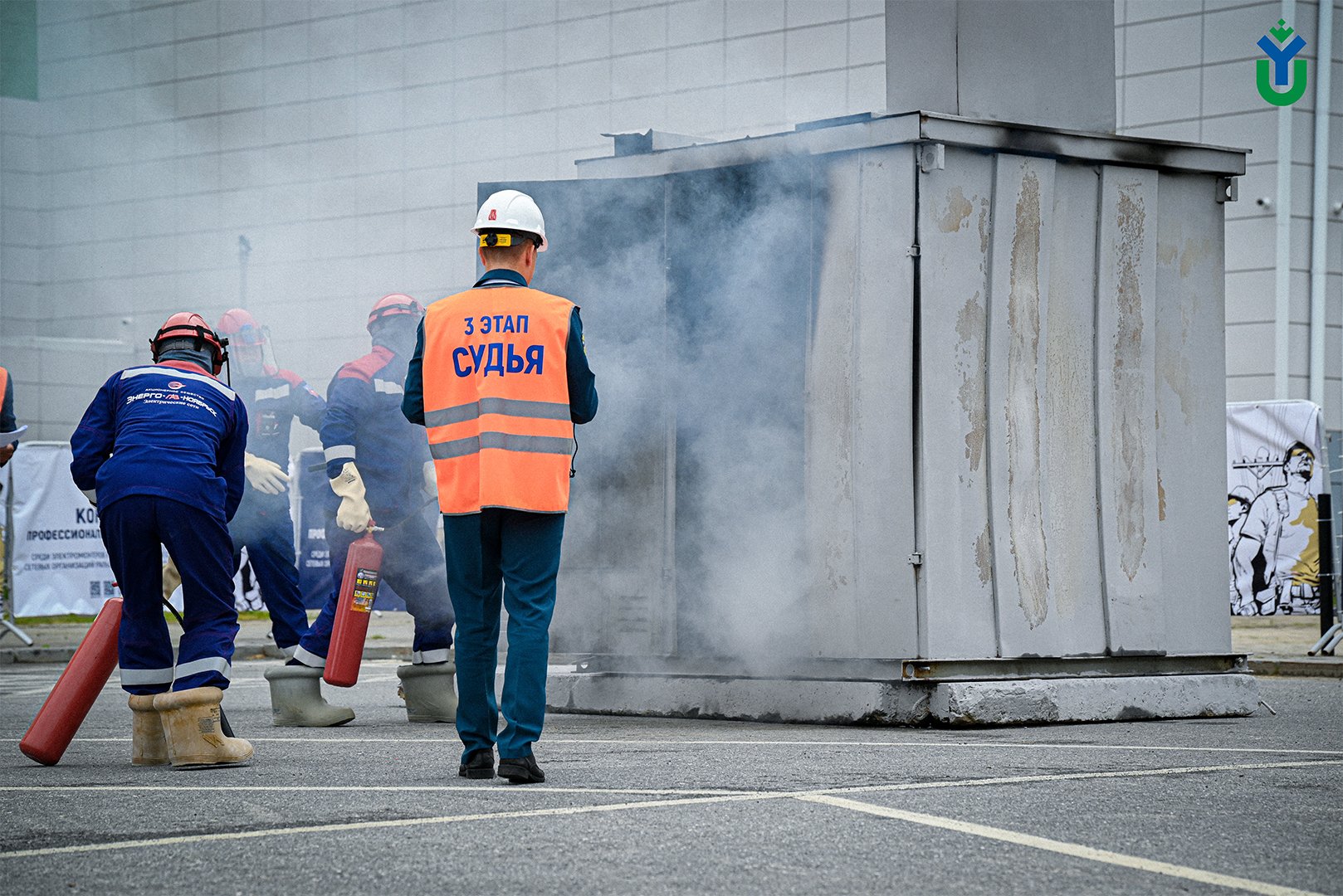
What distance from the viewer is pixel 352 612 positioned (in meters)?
6.81

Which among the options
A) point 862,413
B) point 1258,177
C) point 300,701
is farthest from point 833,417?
point 1258,177

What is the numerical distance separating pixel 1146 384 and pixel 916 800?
3395 millimetres

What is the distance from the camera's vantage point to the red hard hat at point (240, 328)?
7.96 metres

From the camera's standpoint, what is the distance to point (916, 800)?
4199 millimetres

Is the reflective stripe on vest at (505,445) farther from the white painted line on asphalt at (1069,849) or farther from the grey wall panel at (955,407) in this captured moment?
the grey wall panel at (955,407)

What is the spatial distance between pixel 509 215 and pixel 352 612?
2380 mm

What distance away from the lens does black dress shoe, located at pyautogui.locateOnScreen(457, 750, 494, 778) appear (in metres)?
4.81

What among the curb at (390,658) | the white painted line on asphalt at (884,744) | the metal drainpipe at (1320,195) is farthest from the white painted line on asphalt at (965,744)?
the metal drainpipe at (1320,195)

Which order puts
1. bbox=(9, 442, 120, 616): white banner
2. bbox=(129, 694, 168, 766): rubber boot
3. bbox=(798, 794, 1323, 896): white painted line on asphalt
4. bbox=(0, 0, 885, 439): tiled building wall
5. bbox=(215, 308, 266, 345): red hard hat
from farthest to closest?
1. bbox=(9, 442, 120, 616): white banner
2. bbox=(215, 308, 266, 345): red hard hat
3. bbox=(0, 0, 885, 439): tiled building wall
4. bbox=(129, 694, 168, 766): rubber boot
5. bbox=(798, 794, 1323, 896): white painted line on asphalt

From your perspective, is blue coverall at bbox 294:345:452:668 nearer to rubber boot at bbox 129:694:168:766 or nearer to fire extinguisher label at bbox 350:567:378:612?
fire extinguisher label at bbox 350:567:378:612

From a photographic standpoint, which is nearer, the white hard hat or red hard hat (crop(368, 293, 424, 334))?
the white hard hat

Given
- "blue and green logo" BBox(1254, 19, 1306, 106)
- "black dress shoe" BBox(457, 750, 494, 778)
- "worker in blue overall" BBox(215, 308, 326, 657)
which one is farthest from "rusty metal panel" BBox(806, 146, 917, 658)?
"blue and green logo" BBox(1254, 19, 1306, 106)

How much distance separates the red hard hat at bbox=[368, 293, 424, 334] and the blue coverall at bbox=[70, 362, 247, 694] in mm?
1862

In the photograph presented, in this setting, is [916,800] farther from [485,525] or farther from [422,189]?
[422,189]
